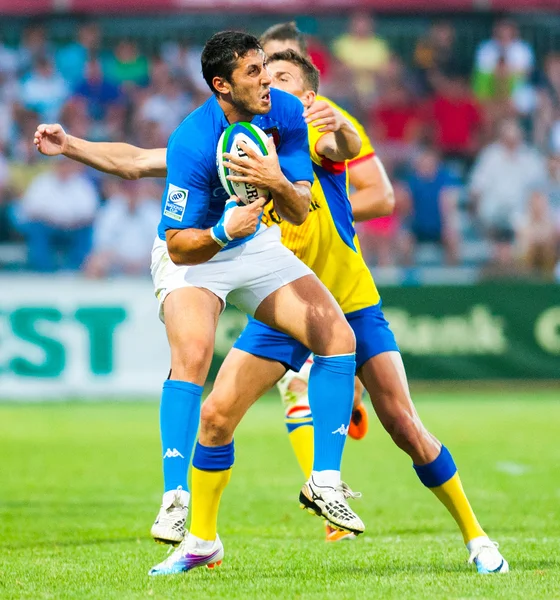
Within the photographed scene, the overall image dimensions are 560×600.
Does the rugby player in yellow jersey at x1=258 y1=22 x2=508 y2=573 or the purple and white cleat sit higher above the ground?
the rugby player in yellow jersey at x1=258 y1=22 x2=508 y2=573

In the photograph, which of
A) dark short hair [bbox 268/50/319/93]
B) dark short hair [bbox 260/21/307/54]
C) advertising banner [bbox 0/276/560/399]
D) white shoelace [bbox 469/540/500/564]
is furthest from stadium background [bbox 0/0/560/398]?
white shoelace [bbox 469/540/500/564]

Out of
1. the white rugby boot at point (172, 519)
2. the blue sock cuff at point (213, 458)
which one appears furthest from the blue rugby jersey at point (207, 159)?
the white rugby boot at point (172, 519)

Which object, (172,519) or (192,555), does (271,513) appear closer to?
(192,555)

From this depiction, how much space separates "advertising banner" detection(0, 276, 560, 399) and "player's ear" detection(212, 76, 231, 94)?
9.43 m

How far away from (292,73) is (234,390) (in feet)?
5.84

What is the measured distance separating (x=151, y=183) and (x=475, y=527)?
1120cm

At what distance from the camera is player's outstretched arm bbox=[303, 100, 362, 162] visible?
5547 millimetres

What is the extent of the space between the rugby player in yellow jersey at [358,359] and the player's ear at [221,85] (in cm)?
54

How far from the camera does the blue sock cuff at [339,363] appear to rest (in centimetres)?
544

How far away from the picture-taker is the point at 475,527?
567cm

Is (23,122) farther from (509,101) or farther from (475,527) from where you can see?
(475,527)

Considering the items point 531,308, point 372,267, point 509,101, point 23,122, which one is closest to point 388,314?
point 372,267

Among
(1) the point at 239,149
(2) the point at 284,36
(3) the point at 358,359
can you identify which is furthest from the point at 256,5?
(1) the point at 239,149

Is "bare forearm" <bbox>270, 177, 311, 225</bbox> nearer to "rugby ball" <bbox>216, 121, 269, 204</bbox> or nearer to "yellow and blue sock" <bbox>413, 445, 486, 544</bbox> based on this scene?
"rugby ball" <bbox>216, 121, 269, 204</bbox>
